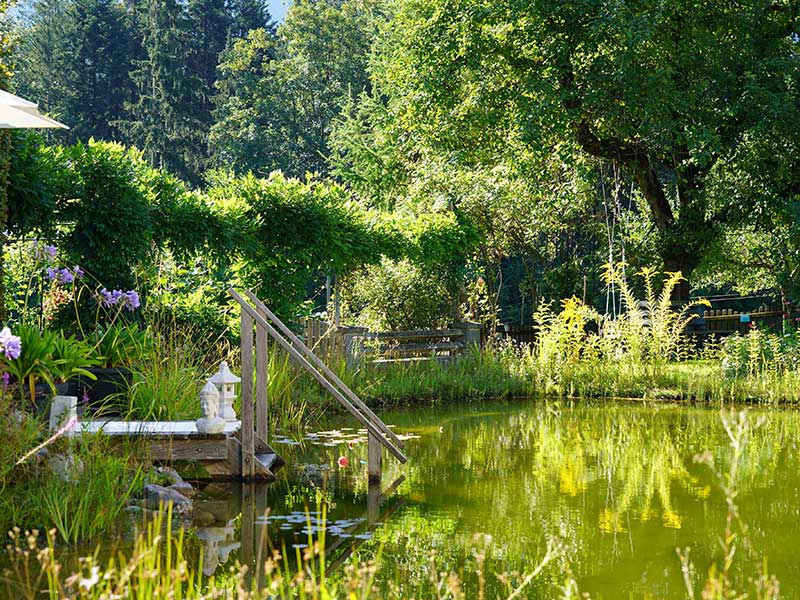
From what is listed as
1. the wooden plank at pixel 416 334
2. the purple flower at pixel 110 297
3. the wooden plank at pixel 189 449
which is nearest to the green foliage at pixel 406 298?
the wooden plank at pixel 416 334

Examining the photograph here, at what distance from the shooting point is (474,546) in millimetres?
5023

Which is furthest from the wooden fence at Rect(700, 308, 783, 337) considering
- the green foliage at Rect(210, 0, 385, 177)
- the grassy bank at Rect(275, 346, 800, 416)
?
the green foliage at Rect(210, 0, 385, 177)

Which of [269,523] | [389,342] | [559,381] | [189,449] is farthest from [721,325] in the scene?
[269,523]

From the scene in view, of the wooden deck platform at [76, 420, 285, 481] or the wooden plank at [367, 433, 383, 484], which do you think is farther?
the wooden plank at [367, 433, 383, 484]

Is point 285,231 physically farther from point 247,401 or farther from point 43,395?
point 43,395

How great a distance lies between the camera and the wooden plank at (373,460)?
671 cm

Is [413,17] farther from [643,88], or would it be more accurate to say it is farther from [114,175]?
[114,175]

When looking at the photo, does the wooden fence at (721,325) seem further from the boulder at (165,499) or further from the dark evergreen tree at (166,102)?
the dark evergreen tree at (166,102)

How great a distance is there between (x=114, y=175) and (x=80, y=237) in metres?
0.71

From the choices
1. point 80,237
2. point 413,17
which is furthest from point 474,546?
point 413,17

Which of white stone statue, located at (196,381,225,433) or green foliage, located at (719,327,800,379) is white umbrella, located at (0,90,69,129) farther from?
green foliage, located at (719,327,800,379)

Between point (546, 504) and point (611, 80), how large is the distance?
9587 mm

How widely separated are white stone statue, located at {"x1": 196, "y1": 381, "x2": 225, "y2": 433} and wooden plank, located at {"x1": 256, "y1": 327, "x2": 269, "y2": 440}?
0.70m

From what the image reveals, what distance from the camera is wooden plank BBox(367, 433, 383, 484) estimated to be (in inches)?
264
